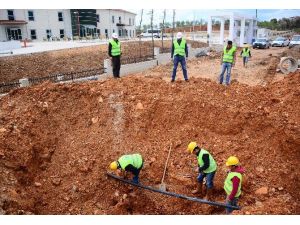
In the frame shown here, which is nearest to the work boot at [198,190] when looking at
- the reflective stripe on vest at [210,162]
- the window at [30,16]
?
the reflective stripe on vest at [210,162]

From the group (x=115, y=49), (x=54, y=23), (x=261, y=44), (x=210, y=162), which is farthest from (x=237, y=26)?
(x=210, y=162)

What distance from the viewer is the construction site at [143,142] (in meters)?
5.86


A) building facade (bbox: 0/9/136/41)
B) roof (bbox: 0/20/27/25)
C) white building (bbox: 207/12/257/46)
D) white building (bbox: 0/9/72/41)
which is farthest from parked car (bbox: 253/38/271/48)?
roof (bbox: 0/20/27/25)

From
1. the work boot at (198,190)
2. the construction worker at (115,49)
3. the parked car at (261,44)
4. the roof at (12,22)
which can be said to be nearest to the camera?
the work boot at (198,190)

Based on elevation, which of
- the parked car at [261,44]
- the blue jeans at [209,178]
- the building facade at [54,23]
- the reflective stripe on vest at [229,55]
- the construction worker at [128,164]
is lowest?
the blue jeans at [209,178]

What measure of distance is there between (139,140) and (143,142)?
0.13 metres

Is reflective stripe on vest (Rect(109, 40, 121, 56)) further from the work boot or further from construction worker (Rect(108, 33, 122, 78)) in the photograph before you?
the work boot

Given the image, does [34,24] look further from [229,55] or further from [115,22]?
[229,55]

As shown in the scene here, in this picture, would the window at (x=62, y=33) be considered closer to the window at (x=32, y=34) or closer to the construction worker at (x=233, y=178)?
the window at (x=32, y=34)

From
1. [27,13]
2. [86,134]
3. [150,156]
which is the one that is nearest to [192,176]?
[150,156]

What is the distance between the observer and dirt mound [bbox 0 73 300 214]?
591cm

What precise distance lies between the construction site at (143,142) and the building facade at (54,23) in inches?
927

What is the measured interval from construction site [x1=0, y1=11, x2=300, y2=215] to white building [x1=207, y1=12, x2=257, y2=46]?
2136 centimetres

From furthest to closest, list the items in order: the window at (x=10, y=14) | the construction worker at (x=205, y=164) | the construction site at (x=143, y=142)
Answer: the window at (x=10, y=14)
the construction site at (x=143, y=142)
the construction worker at (x=205, y=164)
